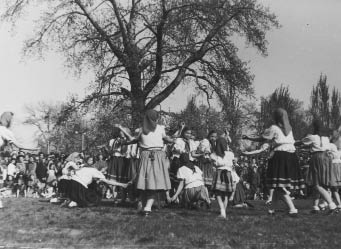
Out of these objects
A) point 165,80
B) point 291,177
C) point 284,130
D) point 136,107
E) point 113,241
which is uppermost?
point 165,80

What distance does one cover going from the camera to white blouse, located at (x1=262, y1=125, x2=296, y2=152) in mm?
8742

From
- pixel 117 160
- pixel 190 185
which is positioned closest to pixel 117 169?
pixel 117 160

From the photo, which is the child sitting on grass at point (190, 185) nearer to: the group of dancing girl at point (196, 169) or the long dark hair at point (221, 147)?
the group of dancing girl at point (196, 169)

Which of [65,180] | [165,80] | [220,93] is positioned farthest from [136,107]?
[65,180]

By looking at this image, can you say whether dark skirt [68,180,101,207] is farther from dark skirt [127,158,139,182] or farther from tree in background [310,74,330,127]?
tree in background [310,74,330,127]

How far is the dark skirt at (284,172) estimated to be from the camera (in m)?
8.59

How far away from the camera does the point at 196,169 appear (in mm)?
11430

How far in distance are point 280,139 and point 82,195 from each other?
4.79m

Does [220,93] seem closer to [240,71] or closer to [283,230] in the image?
[240,71]

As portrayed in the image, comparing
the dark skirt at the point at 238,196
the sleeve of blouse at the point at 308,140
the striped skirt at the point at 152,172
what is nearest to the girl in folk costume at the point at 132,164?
the striped skirt at the point at 152,172

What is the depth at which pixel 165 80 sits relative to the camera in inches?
902

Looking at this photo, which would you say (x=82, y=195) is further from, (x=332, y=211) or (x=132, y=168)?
(x=332, y=211)

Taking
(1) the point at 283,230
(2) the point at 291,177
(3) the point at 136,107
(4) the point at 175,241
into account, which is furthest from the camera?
(3) the point at 136,107

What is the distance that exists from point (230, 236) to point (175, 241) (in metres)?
0.82
